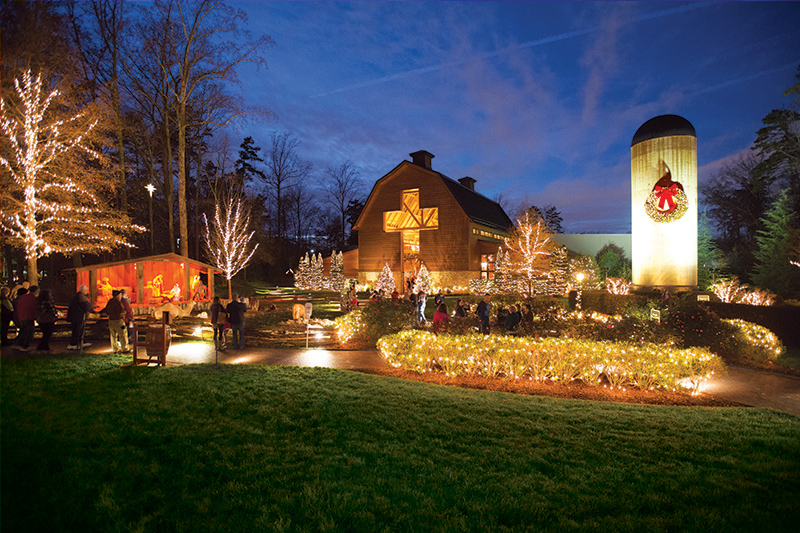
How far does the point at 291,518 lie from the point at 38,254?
1766 cm

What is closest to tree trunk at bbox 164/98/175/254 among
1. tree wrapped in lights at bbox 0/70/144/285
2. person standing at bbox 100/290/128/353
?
tree wrapped in lights at bbox 0/70/144/285

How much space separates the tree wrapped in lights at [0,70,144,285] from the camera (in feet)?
44.0

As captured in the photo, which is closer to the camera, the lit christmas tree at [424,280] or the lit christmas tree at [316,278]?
the lit christmas tree at [424,280]

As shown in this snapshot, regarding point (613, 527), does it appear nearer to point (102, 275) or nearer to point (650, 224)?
point (650, 224)

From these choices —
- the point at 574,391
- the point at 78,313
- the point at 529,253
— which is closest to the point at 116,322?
the point at 78,313

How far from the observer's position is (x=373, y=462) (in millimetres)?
4344

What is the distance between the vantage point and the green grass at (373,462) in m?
3.31

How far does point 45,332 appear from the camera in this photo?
1002 centimetres

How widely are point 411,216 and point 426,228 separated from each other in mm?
1785

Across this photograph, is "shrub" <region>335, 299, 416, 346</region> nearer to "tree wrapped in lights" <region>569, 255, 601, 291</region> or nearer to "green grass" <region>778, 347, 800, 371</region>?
"green grass" <region>778, 347, 800, 371</region>

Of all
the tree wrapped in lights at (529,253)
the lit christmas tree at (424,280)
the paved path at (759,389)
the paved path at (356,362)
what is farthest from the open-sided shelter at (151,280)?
the paved path at (759,389)

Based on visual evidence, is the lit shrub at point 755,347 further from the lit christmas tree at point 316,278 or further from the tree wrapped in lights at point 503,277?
the lit christmas tree at point 316,278

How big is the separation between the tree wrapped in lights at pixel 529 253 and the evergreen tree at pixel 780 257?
1215 cm

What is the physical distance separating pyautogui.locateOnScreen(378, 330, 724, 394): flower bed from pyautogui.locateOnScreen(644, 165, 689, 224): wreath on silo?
14.2 metres
